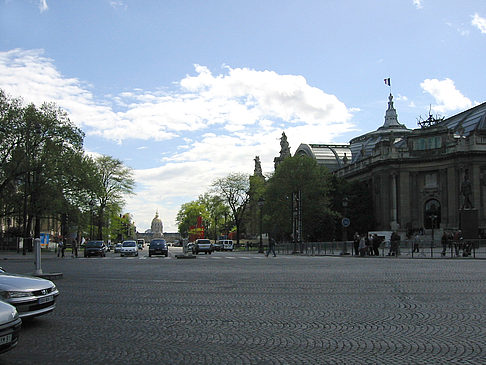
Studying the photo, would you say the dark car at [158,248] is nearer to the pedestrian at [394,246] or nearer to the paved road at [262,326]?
the pedestrian at [394,246]

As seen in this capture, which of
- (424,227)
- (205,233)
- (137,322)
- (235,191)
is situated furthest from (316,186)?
(205,233)

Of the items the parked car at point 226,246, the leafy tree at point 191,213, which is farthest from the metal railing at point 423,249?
the leafy tree at point 191,213

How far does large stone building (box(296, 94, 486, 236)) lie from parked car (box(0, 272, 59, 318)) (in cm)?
7017

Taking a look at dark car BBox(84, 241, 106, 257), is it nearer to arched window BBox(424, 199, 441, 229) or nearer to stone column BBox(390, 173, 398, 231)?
stone column BBox(390, 173, 398, 231)

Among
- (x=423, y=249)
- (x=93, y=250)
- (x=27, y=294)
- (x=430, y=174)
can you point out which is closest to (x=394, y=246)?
(x=423, y=249)

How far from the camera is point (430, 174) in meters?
81.6

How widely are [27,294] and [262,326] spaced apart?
399 cm

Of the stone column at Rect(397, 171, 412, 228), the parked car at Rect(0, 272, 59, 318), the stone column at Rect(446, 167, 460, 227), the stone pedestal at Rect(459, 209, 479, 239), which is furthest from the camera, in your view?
the stone column at Rect(397, 171, 412, 228)

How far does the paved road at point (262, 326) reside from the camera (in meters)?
7.76

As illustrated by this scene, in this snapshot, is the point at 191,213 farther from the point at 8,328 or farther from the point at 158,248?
the point at 8,328

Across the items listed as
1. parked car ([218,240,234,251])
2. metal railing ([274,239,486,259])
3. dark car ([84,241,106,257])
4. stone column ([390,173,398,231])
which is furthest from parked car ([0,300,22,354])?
stone column ([390,173,398,231])

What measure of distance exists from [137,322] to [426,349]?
5.12 m

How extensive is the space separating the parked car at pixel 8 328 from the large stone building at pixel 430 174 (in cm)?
7269

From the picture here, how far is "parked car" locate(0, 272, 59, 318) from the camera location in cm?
954
